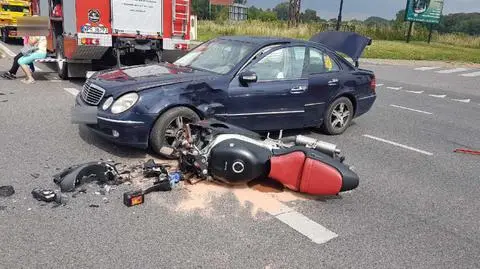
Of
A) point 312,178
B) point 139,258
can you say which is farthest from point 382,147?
point 139,258

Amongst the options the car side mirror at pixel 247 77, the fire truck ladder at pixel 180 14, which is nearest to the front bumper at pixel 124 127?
the car side mirror at pixel 247 77

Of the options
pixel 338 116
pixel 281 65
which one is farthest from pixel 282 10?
pixel 281 65

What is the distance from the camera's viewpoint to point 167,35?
10562 millimetres

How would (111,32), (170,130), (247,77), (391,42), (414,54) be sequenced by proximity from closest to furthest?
(170,130) → (247,77) → (111,32) → (414,54) → (391,42)

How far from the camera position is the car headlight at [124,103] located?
16.4 ft

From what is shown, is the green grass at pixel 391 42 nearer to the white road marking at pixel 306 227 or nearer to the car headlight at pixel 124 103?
the car headlight at pixel 124 103

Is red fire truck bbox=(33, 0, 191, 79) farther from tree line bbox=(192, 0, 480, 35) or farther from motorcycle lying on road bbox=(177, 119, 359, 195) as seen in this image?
tree line bbox=(192, 0, 480, 35)

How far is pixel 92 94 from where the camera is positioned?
5367 mm

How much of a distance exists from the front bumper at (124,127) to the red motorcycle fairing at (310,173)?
1.57 metres

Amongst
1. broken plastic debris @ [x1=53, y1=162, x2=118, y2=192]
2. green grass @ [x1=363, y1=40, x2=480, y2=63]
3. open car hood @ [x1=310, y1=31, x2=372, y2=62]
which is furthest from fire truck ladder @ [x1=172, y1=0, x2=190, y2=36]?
green grass @ [x1=363, y1=40, x2=480, y2=63]

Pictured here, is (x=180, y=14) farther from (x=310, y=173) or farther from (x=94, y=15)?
(x=310, y=173)

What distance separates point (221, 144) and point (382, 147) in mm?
3267

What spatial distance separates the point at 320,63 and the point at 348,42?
130 cm

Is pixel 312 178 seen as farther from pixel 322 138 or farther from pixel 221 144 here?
pixel 322 138
